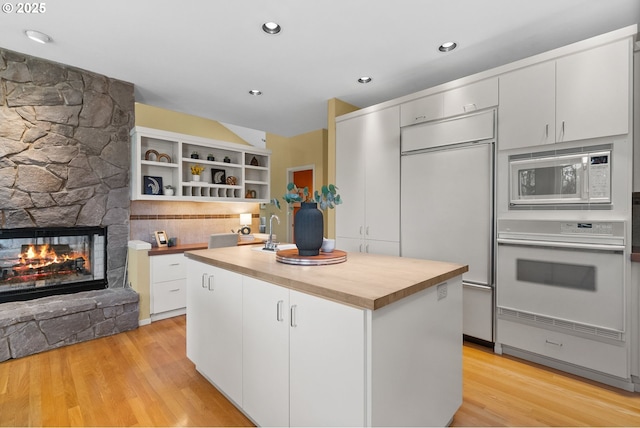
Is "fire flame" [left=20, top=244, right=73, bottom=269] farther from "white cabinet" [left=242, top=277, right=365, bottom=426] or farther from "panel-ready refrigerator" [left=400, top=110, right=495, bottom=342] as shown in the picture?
"panel-ready refrigerator" [left=400, top=110, right=495, bottom=342]

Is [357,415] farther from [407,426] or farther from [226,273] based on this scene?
[226,273]

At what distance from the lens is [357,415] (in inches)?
46.6

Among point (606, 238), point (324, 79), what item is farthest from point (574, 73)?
→ point (324, 79)

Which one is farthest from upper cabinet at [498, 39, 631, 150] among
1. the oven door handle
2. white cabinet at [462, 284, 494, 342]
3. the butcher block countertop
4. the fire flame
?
the fire flame

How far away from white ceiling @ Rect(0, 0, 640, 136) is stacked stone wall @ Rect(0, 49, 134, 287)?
21 centimetres

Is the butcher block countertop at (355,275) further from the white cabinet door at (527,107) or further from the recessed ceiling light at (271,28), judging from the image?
the recessed ceiling light at (271,28)

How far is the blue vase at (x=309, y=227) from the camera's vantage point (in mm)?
1860

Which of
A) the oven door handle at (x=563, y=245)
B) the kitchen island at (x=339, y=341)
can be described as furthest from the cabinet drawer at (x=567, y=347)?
the kitchen island at (x=339, y=341)

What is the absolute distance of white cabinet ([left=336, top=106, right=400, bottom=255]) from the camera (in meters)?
3.35

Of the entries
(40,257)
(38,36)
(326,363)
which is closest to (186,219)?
(40,257)

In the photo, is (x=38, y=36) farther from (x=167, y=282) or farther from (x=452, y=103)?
(x=452, y=103)

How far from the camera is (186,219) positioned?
4.47m

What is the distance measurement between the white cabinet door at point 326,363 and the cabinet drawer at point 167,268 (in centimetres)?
269

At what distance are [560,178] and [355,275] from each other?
196cm
